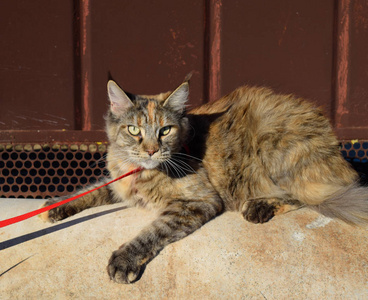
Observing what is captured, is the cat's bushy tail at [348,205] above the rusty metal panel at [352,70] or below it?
below

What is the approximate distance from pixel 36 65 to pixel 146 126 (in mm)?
1776

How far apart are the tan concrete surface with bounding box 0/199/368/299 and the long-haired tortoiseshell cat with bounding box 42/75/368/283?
0.38 ft

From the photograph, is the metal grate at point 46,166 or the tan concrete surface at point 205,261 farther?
the metal grate at point 46,166

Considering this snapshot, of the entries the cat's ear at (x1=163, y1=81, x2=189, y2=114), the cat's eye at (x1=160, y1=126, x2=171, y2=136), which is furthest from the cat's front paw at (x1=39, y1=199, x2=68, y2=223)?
the cat's ear at (x1=163, y1=81, x2=189, y2=114)

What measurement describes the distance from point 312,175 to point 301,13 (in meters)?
1.73

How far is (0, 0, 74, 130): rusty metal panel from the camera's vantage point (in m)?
3.45

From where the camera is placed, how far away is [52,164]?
11.8 feet

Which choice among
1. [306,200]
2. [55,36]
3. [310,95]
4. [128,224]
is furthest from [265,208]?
[55,36]

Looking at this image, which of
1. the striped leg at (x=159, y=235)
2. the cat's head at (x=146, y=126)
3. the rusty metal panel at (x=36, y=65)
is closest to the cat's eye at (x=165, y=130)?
the cat's head at (x=146, y=126)

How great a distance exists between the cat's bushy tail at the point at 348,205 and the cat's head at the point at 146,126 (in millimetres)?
1060

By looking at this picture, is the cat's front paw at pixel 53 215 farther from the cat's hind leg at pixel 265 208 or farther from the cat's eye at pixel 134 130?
the cat's hind leg at pixel 265 208

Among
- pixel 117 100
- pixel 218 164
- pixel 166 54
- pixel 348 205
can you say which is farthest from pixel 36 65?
pixel 348 205

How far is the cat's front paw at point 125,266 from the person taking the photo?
6.39ft

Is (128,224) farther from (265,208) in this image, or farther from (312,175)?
(312,175)
